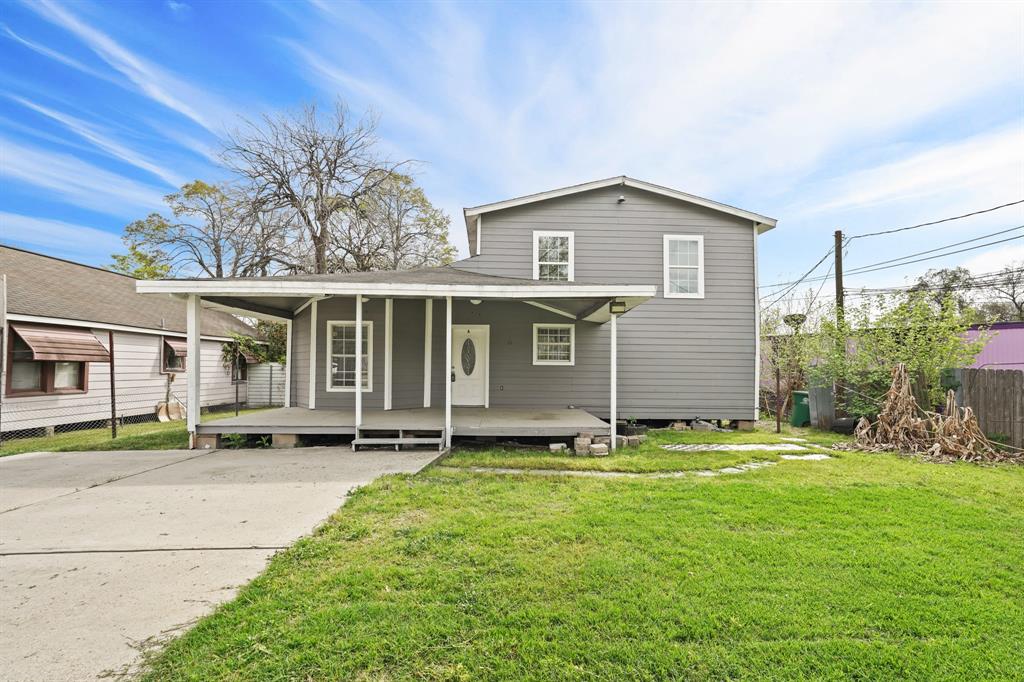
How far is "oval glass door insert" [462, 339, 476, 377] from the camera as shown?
33.6 ft

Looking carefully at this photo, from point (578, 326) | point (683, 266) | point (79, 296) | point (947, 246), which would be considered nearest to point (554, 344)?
point (578, 326)

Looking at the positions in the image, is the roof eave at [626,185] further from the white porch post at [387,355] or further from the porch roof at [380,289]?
the porch roof at [380,289]

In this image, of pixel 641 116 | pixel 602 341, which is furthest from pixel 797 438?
pixel 641 116

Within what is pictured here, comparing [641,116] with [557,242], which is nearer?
[557,242]

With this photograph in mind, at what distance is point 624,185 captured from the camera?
33.8ft

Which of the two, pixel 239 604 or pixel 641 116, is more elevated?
pixel 641 116

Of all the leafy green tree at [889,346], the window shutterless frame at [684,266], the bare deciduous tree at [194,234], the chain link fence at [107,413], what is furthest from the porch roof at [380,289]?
the bare deciduous tree at [194,234]

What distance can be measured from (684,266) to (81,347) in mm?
13672

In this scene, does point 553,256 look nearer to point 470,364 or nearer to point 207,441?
point 470,364

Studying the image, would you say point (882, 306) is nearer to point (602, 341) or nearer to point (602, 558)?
point (602, 341)

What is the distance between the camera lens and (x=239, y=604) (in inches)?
103

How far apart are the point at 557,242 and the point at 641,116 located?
5904 millimetres

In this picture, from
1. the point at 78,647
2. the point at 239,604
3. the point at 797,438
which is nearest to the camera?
the point at 78,647

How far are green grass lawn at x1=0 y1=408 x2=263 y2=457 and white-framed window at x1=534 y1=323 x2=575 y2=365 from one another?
274 inches
